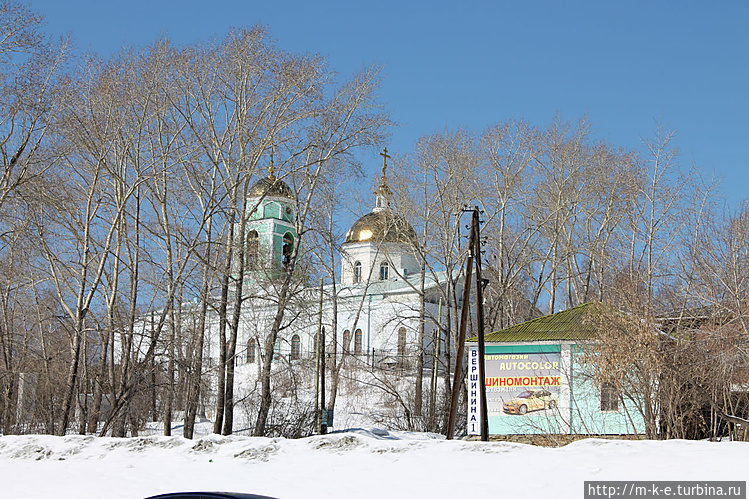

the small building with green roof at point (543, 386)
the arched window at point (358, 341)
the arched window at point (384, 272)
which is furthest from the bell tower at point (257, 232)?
the arched window at point (384, 272)

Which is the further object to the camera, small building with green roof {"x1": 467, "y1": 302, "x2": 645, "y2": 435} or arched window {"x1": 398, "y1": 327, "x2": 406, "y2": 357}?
arched window {"x1": 398, "y1": 327, "x2": 406, "y2": 357}

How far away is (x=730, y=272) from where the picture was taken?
895 inches

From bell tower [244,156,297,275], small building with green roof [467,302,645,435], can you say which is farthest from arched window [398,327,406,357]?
small building with green roof [467,302,645,435]

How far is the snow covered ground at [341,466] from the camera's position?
37.4 ft

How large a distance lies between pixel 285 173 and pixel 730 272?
13.2 metres

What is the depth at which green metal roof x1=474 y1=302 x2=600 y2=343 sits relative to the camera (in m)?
24.6

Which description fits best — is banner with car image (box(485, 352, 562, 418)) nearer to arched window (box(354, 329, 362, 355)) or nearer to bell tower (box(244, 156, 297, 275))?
bell tower (box(244, 156, 297, 275))

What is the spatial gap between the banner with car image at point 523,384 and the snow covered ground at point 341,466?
11.1 m

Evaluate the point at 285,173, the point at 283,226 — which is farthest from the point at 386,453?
the point at 283,226

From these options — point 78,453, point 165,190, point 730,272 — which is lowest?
point 78,453

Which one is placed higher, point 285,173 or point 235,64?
point 235,64

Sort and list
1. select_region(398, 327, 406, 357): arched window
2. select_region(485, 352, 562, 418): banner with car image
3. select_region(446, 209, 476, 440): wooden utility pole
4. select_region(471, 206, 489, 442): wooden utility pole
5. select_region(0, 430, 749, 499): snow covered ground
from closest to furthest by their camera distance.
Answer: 1. select_region(0, 430, 749, 499): snow covered ground
2. select_region(446, 209, 476, 440): wooden utility pole
3. select_region(471, 206, 489, 442): wooden utility pole
4. select_region(485, 352, 562, 418): banner with car image
5. select_region(398, 327, 406, 357): arched window

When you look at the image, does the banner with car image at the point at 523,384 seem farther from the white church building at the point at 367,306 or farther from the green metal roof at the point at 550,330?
the white church building at the point at 367,306

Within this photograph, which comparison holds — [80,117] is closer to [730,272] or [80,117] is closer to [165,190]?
[165,190]
